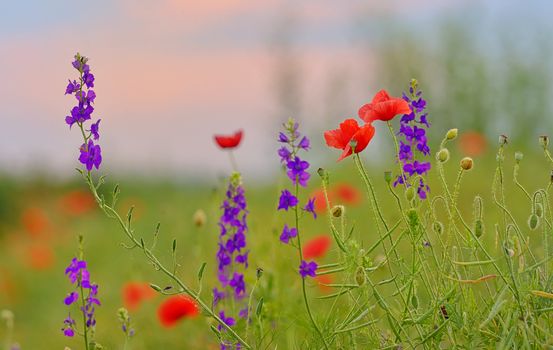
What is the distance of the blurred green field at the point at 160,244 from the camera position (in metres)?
3.53

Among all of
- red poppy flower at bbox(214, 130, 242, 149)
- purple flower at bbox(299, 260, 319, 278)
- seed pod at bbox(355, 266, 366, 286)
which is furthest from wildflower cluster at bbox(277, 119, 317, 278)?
red poppy flower at bbox(214, 130, 242, 149)

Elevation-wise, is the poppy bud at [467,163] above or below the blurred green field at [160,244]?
above

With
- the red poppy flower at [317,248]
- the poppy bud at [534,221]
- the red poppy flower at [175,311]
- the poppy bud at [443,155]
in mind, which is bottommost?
the red poppy flower at [175,311]

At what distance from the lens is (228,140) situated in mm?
3027

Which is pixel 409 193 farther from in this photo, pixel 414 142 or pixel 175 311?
pixel 175 311

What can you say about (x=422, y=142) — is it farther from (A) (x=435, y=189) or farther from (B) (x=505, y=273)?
(A) (x=435, y=189)

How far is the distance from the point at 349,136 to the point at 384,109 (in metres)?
0.11

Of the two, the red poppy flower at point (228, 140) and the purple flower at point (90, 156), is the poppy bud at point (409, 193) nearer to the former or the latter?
the purple flower at point (90, 156)

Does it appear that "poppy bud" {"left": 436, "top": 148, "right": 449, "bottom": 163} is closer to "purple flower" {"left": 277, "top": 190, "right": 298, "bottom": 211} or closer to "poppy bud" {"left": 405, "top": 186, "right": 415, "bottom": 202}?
"poppy bud" {"left": 405, "top": 186, "right": 415, "bottom": 202}

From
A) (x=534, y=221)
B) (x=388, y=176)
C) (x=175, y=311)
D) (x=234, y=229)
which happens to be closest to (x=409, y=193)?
(x=388, y=176)

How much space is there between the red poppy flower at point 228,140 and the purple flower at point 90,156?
1.00 m

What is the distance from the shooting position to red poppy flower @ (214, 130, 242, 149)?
9.91ft

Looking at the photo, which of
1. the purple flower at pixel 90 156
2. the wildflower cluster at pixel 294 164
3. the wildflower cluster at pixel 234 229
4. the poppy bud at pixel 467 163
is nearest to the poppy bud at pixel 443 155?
the poppy bud at pixel 467 163

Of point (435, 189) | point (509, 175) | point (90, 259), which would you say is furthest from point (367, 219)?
point (90, 259)
